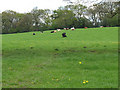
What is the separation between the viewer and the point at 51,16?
258 feet

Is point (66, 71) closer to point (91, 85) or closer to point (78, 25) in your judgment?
point (91, 85)

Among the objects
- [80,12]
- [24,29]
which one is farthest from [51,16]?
[24,29]

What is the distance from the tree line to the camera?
63188 mm

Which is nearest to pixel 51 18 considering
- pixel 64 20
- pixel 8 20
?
pixel 64 20

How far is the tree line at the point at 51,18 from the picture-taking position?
207 ft

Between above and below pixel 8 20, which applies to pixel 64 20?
below

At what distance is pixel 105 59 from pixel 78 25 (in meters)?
52.7

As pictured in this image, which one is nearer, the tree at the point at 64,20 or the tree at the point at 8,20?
the tree at the point at 64,20

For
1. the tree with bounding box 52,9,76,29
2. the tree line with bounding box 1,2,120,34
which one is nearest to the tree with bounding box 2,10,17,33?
the tree line with bounding box 1,2,120,34

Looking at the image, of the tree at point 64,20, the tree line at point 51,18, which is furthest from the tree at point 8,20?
the tree at point 64,20

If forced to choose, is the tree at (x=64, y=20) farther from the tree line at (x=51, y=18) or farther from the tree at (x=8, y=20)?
the tree at (x=8, y=20)

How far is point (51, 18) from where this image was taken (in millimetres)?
80125

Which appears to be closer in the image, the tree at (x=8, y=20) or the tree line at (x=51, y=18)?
the tree line at (x=51, y=18)

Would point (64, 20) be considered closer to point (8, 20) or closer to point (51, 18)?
point (51, 18)
